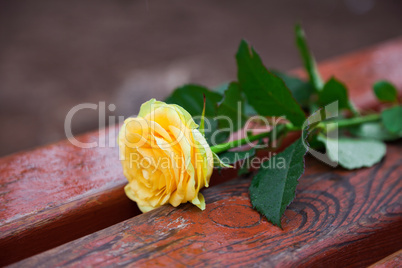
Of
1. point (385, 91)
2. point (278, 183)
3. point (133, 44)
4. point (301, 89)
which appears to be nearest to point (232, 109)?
point (278, 183)

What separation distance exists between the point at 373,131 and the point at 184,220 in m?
0.55

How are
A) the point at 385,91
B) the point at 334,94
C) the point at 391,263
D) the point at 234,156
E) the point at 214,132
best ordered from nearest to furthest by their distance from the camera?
the point at 391,263 < the point at 234,156 < the point at 214,132 < the point at 334,94 < the point at 385,91

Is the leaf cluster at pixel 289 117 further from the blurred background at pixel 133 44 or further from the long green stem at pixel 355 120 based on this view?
the blurred background at pixel 133 44

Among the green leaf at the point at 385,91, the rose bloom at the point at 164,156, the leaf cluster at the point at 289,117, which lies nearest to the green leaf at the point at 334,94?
the leaf cluster at the point at 289,117

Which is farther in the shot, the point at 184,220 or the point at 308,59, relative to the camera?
the point at 308,59

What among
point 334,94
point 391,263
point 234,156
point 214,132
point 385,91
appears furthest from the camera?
point 385,91

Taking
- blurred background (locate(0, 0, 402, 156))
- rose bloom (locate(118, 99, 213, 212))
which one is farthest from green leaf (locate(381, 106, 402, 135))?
blurred background (locate(0, 0, 402, 156))

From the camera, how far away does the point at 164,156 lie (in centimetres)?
69

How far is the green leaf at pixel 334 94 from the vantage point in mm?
938

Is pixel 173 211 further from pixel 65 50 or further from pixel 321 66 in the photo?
pixel 65 50

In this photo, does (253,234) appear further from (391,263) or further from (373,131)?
(373,131)

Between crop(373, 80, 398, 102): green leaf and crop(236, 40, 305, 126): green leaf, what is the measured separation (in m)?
0.34

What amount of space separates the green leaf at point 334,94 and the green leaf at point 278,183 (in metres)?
0.26

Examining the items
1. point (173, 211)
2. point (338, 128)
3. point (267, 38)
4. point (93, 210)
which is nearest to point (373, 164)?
point (338, 128)
